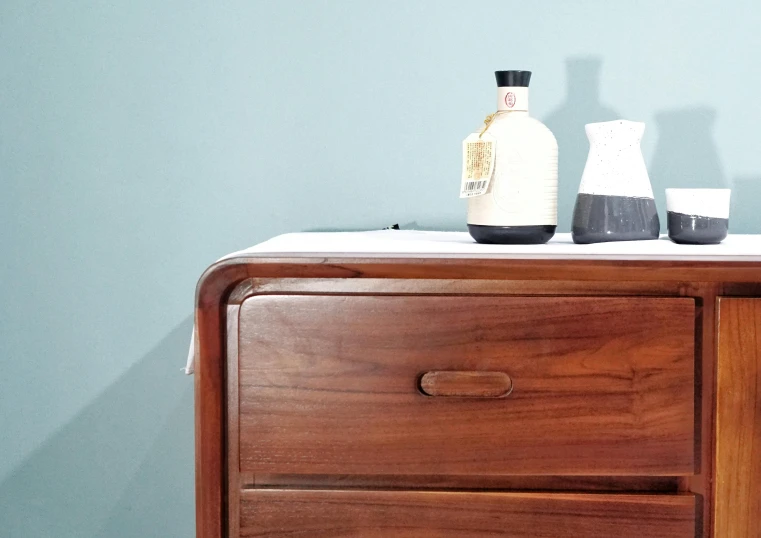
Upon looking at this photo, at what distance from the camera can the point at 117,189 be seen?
129 centimetres

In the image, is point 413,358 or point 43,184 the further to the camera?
point 43,184

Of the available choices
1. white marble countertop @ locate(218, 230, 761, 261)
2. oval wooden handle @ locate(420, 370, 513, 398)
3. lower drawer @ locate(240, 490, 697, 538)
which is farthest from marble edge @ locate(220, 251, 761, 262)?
lower drawer @ locate(240, 490, 697, 538)

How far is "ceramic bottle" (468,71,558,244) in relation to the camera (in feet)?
2.98

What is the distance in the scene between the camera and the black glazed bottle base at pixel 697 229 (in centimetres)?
92

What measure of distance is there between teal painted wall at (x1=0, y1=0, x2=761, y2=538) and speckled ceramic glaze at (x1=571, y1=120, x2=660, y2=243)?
0.97ft

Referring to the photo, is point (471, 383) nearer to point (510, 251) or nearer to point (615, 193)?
point (510, 251)

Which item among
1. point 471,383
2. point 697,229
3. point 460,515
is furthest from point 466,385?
point 697,229

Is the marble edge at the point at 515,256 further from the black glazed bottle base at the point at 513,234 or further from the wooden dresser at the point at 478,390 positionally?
the black glazed bottle base at the point at 513,234

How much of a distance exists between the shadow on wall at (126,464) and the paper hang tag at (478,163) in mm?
606

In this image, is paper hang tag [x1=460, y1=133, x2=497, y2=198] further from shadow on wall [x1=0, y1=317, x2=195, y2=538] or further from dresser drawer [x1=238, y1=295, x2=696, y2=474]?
shadow on wall [x1=0, y1=317, x2=195, y2=538]

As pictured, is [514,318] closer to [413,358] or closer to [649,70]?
[413,358]

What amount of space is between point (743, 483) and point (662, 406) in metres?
0.11

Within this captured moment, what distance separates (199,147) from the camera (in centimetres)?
128

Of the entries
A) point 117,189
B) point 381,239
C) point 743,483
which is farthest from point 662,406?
point 117,189
